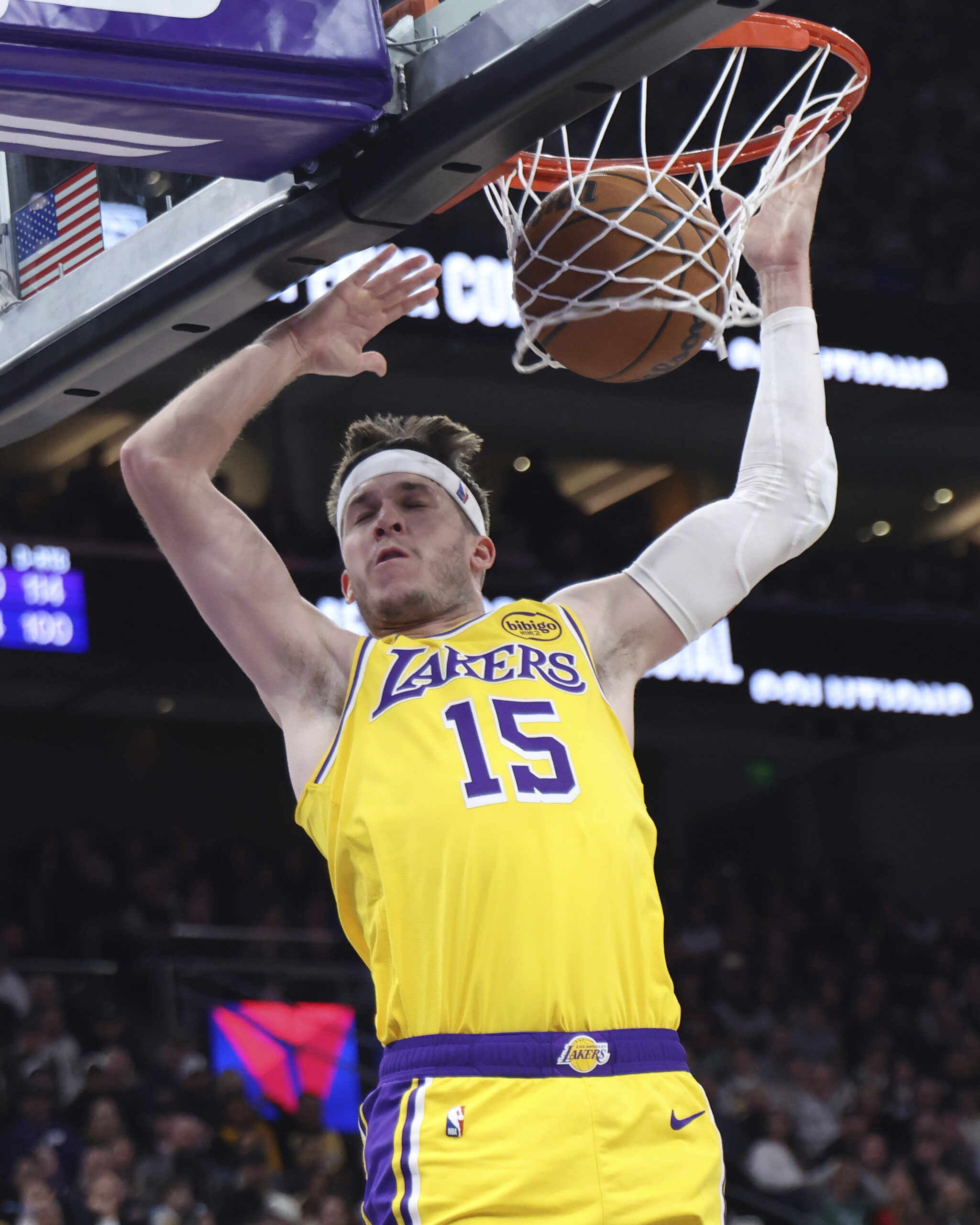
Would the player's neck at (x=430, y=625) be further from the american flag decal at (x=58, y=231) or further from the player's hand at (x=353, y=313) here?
the american flag decal at (x=58, y=231)

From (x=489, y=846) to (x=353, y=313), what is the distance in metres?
1.05

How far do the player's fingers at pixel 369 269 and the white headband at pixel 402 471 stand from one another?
360 millimetres

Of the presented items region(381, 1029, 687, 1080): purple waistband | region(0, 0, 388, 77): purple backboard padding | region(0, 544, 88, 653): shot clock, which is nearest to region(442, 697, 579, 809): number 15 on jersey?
region(381, 1029, 687, 1080): purple waistband

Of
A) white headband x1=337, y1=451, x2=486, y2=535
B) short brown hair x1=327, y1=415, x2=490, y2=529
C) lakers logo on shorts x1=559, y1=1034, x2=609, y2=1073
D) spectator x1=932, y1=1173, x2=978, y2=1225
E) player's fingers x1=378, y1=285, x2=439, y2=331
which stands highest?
player's fingers x1=378, y1=285, x2=439, y2=331

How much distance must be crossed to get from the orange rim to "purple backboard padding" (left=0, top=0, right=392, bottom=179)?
23.5 inches

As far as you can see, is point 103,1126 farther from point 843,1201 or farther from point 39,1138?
point 843,1201

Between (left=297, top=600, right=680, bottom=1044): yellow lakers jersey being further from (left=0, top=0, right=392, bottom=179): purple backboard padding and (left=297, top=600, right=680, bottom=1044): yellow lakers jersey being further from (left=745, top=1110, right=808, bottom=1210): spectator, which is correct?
(left=745, top=1110, right=808, bottom=1210): spectator

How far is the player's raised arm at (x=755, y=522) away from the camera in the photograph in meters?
3.37

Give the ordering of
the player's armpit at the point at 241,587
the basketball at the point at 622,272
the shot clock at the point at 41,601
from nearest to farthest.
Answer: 1. the player's armpit at the point at 241,587
2. the basketball at the point at 622,272
3. the shot clock at the point at 41,601

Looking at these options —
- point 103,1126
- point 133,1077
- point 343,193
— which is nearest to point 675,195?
point 343,193

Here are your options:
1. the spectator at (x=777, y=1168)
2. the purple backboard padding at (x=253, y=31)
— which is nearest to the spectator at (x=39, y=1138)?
the spectator at (x=777, y=1168)

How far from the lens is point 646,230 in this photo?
11.5ft

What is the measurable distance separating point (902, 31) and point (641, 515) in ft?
20.6

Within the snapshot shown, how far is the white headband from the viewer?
340 centimetres
